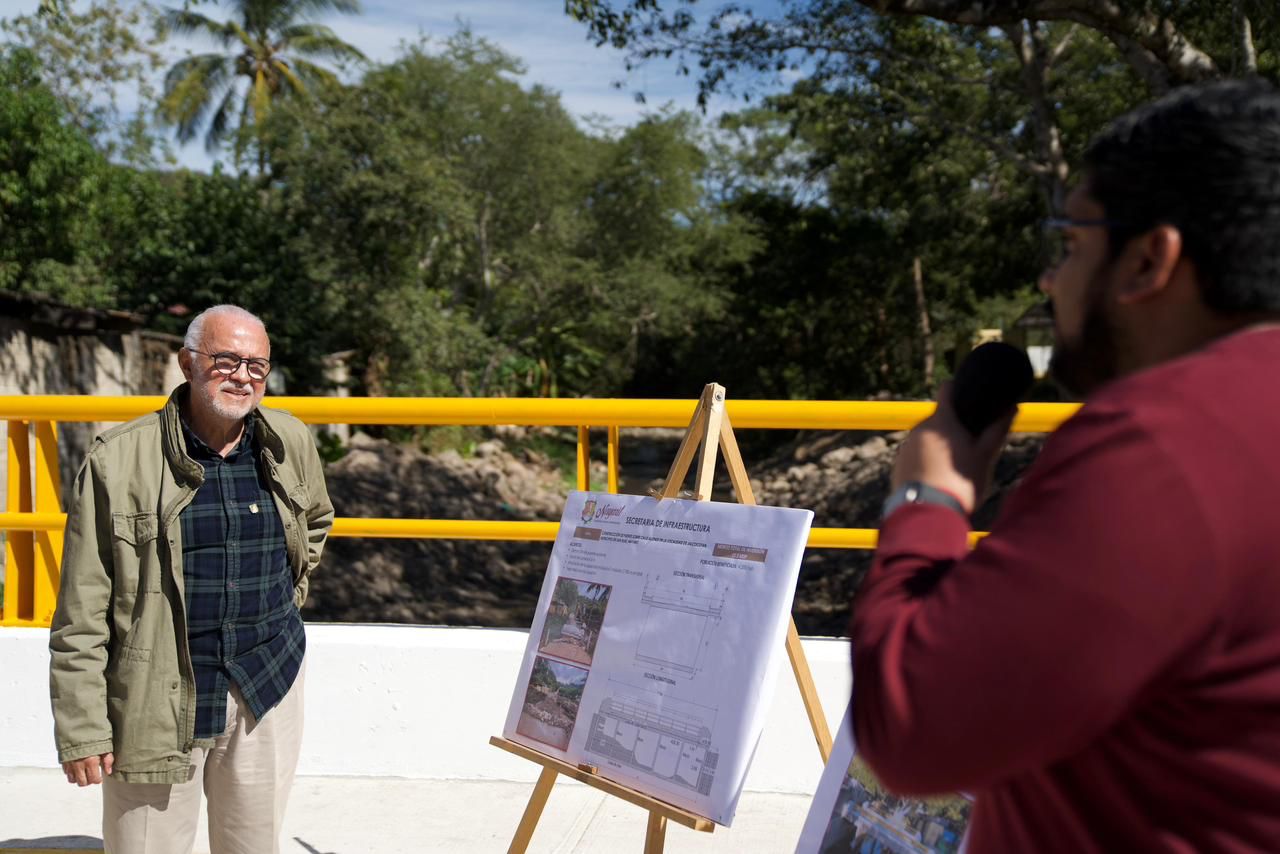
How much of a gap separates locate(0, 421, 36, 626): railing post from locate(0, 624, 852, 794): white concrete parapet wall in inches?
4.0

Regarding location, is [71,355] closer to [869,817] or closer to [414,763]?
[414,763]

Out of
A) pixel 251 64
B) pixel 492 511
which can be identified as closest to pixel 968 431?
pixel 492 511

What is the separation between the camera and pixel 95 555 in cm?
285

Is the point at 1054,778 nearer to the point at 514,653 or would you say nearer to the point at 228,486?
the point at 228,486

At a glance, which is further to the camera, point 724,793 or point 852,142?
point 852,142

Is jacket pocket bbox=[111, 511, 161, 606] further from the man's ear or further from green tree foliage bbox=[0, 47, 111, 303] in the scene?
green tree foliage bbox=[0, 47, 111, 303]

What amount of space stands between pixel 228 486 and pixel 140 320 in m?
16.6

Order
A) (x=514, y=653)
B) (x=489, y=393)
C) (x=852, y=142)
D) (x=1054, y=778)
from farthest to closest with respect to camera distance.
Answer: (x=489, y=393), (x=852, y=142), (x=514, y=653), (x=1054, y=778)

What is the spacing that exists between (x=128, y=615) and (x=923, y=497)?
7.50 feet

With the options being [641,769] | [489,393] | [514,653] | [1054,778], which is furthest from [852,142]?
[1054,778]

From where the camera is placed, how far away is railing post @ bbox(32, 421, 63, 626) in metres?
4.43

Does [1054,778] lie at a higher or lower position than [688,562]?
higher

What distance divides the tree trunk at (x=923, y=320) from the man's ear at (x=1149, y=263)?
27760 mm

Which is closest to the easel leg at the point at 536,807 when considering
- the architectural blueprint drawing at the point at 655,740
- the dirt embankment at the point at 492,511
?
the architectural blueprint drawing at the point at 655,740
